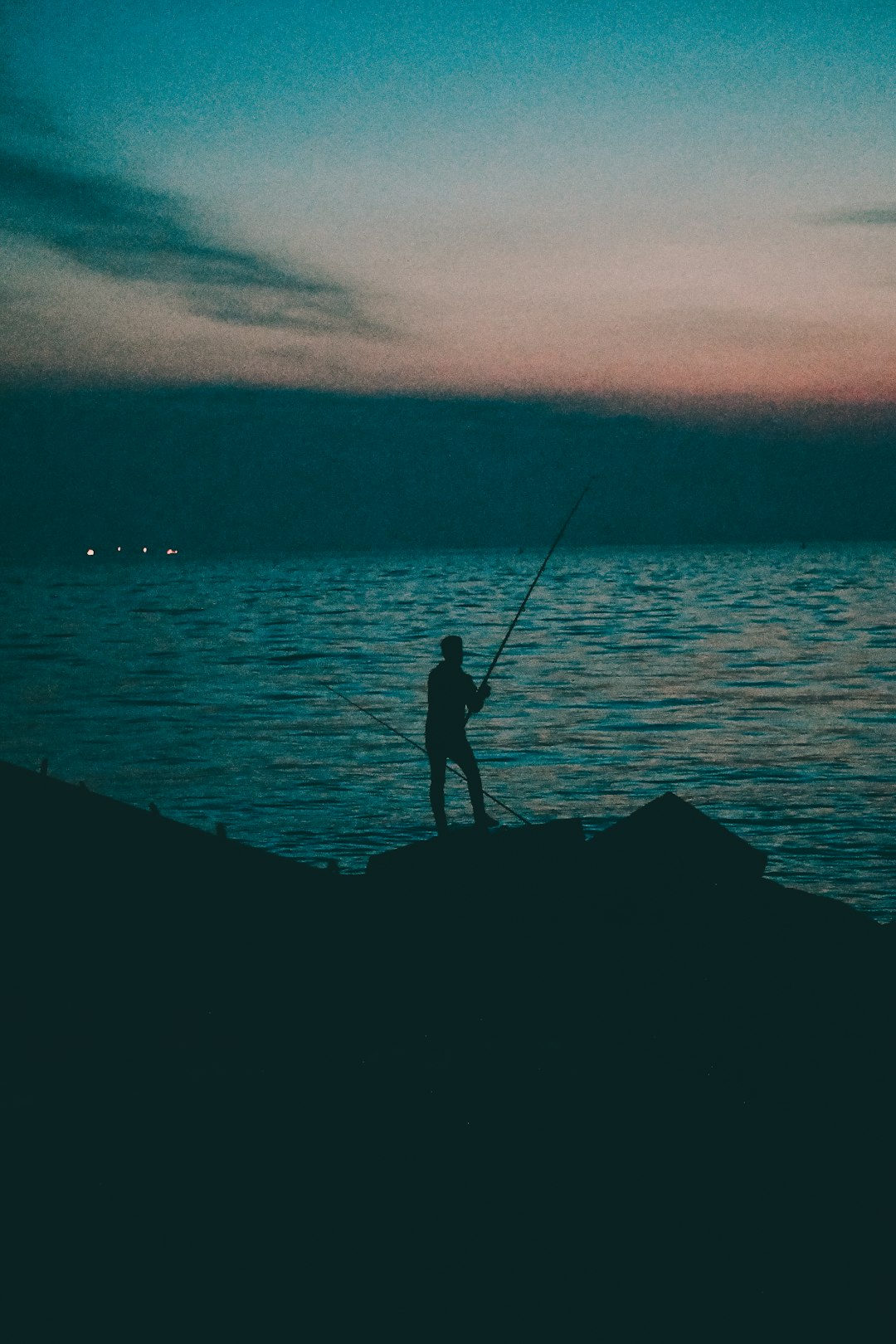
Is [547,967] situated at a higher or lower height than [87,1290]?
higher

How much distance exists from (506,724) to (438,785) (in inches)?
A: 483

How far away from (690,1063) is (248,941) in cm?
297

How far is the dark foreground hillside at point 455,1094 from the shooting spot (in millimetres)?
4816

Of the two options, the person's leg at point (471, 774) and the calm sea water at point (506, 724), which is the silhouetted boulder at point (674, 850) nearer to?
the person's leg at point (471, 774)

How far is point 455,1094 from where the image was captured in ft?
20.4

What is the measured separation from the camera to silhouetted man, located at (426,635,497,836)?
33.4 ft

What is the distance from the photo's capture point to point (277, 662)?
36281 mm

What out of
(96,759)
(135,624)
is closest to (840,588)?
(135,624)

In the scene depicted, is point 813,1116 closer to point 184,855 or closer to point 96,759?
point 184,855

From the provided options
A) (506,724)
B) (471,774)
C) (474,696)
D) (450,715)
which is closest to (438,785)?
(471,774)

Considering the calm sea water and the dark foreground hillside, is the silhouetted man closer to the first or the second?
the dark foreground hillside

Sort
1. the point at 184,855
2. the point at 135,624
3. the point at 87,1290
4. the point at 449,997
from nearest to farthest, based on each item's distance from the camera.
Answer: the point at 87,1290
the point at 449,997
the point at 184,855
the point at 135,624

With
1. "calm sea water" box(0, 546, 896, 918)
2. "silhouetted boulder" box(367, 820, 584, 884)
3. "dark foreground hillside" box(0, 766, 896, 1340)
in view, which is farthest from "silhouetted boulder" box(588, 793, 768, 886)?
"calm sea water" box(0, 546, 896, 918)

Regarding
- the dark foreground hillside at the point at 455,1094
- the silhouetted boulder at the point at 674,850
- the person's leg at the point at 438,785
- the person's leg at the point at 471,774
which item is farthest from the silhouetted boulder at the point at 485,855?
the person's leg at the point at 438,785
